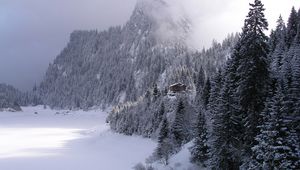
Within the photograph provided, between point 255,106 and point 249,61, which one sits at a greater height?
point 249,61

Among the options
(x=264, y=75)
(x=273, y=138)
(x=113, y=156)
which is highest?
(x=264, y=75)

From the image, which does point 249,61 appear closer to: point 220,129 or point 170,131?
point 220,129

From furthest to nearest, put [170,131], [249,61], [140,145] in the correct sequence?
1. [140,145]
2. [170,131]
3. [249,61]

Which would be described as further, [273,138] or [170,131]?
[170,131]

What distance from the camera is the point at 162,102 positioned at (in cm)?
11994

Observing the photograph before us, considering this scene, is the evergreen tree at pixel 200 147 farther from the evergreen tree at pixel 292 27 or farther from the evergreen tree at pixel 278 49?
the evergreen tree at pixel 292 27

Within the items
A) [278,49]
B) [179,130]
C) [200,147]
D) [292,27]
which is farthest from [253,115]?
[292,27]

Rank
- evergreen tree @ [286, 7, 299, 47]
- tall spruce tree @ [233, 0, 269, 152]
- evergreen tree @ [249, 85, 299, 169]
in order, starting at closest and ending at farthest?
evergreen tree @ [249, 85, 299, 169] → tall spruce tree @ [233, 0, 269, 152] → evergreen tree @ [286, 7, 299, 47]

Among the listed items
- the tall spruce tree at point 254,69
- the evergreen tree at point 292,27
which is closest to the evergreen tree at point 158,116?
the evergreen tree at point 292,27

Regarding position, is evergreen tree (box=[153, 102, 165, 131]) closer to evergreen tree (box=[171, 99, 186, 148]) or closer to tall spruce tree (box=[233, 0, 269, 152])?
evergreen tree (box=[171, 99, 186, 148])

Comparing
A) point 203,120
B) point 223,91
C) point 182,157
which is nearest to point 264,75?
point 223,91

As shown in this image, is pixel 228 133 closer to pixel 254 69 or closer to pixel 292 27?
pixel 254 69

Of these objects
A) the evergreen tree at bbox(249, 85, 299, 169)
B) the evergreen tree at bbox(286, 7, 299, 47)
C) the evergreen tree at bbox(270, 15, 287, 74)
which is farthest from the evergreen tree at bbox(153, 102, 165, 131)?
the evergreen tree at bbox(249, 85, 299, 169)

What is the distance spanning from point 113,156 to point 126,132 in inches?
1614
